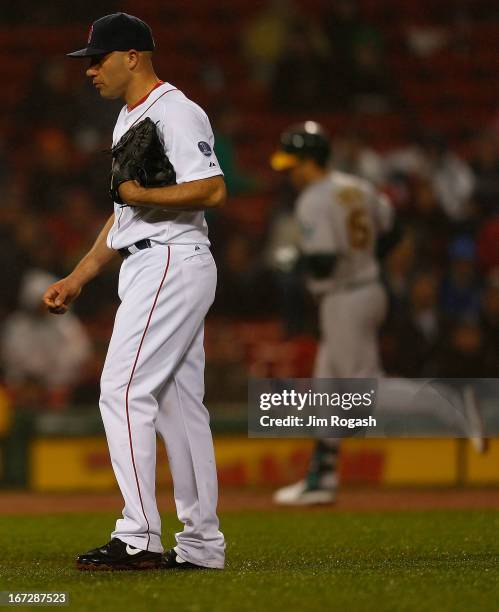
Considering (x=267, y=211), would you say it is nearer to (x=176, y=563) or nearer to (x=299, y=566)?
(x=299, y=566)

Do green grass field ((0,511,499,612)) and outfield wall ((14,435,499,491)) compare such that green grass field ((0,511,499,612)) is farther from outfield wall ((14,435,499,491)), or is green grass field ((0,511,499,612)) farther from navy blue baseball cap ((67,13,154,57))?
outfield wall ((14,435,499,491))

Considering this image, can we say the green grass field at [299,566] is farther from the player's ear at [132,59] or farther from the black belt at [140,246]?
the player's ear at [132,59]

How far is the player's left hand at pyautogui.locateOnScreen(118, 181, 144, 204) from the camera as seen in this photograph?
4.21 m

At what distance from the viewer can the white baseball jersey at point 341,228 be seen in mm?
7461

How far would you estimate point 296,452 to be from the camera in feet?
28.7

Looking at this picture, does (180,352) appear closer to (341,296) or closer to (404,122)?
(341,296)

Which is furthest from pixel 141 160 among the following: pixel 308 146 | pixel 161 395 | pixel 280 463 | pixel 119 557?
pixel 280 463

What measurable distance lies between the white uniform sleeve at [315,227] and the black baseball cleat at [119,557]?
3.39 m

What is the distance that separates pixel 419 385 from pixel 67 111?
195 inches

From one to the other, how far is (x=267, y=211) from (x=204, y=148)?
781 centimetres

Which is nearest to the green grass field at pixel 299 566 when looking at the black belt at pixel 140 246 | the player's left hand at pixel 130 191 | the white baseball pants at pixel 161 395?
the white baseball pants at pixel 161 395

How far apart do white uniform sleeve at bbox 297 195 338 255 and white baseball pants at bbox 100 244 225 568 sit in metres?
3.07

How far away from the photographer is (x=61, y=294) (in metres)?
4.37

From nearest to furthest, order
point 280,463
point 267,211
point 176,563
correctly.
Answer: point 176,563 < point 280,463 < point 267,211
